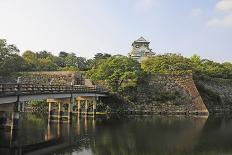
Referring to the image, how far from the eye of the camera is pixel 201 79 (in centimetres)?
6253

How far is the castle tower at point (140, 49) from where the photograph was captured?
89863 millimetres

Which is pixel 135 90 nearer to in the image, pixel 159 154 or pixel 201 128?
pixel 201 128

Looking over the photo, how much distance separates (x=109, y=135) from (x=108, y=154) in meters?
7.45

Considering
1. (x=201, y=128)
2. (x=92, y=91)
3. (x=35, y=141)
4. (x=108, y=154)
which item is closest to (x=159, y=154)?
(x=108, y=154)

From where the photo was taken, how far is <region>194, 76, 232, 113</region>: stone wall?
2338 inches

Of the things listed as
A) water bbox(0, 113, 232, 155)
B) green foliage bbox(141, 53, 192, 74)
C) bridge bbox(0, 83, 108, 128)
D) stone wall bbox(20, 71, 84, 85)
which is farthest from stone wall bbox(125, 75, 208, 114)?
water bbox(0, 113, 232, 155)

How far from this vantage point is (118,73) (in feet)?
175

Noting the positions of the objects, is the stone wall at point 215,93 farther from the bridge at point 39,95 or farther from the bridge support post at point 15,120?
the bridge support post at point 15,120

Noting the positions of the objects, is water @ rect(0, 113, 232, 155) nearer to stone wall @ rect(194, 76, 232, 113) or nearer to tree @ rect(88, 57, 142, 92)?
tree @ rect(88, 57, 142, 92)

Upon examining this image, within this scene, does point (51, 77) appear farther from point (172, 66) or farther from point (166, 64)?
point (172, 66)

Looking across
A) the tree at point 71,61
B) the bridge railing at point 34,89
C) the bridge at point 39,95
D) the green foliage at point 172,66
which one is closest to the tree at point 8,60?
the bridge at point 39,95

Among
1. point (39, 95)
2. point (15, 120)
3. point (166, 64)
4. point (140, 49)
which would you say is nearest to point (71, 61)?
point (140, 49)

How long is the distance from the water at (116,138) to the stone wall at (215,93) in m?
18.9

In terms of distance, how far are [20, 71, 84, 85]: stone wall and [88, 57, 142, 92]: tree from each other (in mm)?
5603
